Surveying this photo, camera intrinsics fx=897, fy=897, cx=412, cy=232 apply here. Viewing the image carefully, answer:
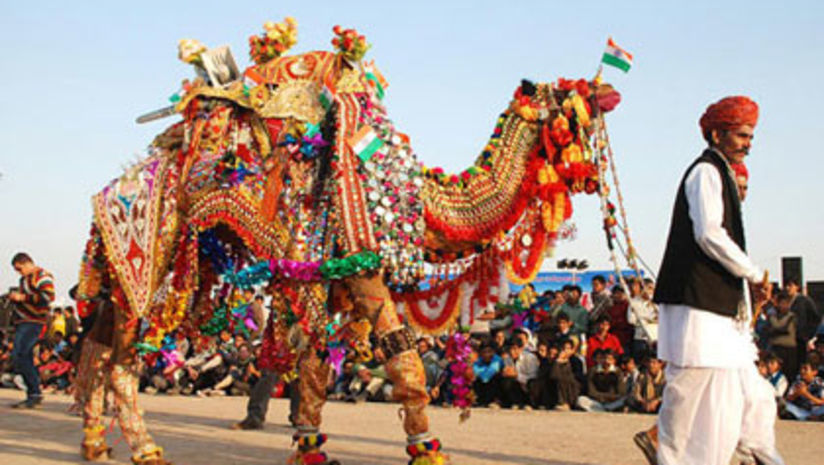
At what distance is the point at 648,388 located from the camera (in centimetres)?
1078

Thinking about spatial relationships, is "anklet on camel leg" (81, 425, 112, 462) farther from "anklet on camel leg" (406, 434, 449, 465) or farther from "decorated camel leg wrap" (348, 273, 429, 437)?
"anklet on camel leg" (406, 434, 449, 465)

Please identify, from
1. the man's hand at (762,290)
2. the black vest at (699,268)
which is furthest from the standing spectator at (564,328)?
the black vest at (699,268)

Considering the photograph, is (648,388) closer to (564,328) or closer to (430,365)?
(564,328)

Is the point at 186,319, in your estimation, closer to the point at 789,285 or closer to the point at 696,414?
the point at 696,414

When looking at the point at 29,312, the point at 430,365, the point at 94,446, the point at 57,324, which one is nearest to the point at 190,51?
the point at 94,446

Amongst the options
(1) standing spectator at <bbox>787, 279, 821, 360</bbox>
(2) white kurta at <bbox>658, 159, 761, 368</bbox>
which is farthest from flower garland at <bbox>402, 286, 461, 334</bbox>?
(1) standing spectator at <bbox>787, 279, 821, 360</bbox>

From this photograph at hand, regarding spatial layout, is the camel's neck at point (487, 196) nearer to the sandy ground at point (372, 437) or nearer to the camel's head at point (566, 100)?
the camel's head at point (566, 100)

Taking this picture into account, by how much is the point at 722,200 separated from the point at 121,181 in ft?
15.0

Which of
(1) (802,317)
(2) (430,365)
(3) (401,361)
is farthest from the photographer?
(2) (430,365)

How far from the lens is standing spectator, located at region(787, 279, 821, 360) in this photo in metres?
11.2

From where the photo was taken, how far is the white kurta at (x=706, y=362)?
4.21m

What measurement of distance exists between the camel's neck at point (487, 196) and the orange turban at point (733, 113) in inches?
63.3

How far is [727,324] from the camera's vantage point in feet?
14.2

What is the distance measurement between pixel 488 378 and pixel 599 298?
1.92 metres
